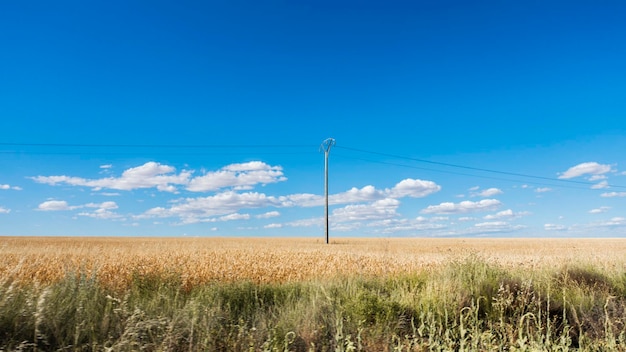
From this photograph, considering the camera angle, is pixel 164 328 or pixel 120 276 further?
pixel 120 276

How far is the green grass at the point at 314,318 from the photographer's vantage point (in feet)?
18.2

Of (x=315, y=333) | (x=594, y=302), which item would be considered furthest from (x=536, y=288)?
(x=315, y=333)

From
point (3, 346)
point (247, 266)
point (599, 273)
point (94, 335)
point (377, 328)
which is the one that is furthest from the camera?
point (247, 266)

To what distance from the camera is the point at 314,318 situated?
7105 mm

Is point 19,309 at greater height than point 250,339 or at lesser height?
greater

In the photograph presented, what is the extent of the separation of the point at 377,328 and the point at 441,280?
3.42m

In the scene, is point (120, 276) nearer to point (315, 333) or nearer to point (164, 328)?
point (164, 328)

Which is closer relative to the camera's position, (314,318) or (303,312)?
(314,318)

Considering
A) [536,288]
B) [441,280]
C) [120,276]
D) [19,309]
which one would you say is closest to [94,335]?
[19,309]

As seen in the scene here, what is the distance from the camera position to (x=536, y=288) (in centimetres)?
980

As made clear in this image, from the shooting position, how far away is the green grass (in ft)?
18.2

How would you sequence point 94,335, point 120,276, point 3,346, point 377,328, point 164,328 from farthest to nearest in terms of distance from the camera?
point 120,276
point 377,328
point 164,328
point 94,335
point 3,346

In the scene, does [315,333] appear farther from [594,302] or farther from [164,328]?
[594,302]

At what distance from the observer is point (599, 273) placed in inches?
485
